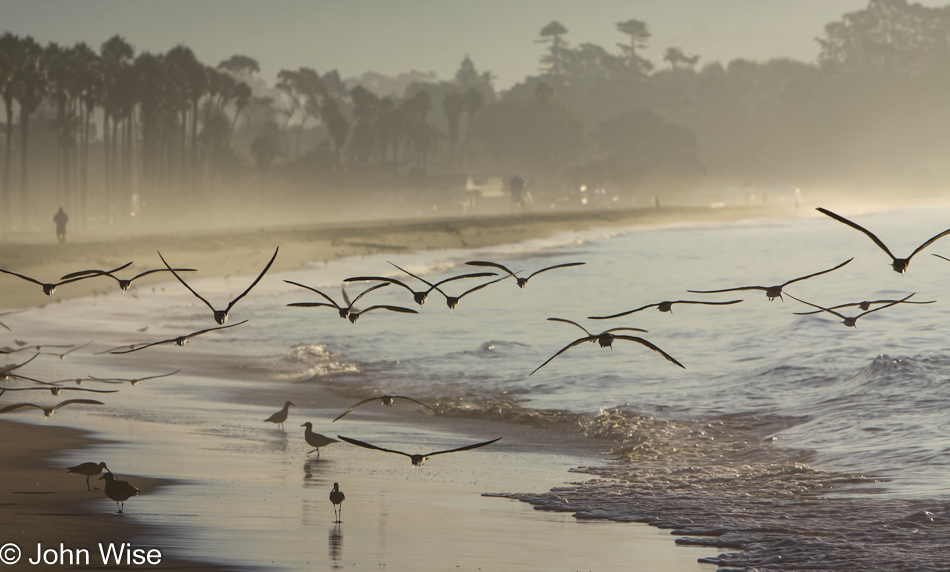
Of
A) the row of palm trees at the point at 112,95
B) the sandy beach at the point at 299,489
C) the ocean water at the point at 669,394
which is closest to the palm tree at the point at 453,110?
the row of palm trees at the point at 112,95

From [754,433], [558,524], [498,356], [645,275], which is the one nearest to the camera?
[558,524]

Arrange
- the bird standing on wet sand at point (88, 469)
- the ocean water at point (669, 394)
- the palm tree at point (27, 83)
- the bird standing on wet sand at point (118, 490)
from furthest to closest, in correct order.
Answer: the palm tree at point (27, 83) → the ocean water at point (669, 394) → the bird standing on wet sand at point (88, 469) → the bird standing on wet sand at point (118, 490)

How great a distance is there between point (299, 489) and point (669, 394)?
9816 mm

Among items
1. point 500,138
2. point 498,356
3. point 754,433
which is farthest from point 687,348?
point 500,138

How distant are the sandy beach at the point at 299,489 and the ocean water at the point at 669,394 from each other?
220 millimetres

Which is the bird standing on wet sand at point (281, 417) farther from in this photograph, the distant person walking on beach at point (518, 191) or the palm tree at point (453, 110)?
the palm tree at point (453, 110)

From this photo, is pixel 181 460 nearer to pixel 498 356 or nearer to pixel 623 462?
pixel 623 462

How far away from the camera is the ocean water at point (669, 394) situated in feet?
33.7

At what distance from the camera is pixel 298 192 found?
138500mm

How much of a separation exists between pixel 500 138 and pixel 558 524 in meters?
188

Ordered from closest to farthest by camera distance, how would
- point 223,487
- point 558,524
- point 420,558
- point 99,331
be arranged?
point 420,558, point 558,524, point 223,487, point 99,331

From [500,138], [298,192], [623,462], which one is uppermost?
[500,138]

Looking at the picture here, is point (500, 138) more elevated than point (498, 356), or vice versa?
point (500, 138)

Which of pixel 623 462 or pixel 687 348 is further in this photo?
pixel 687 348
